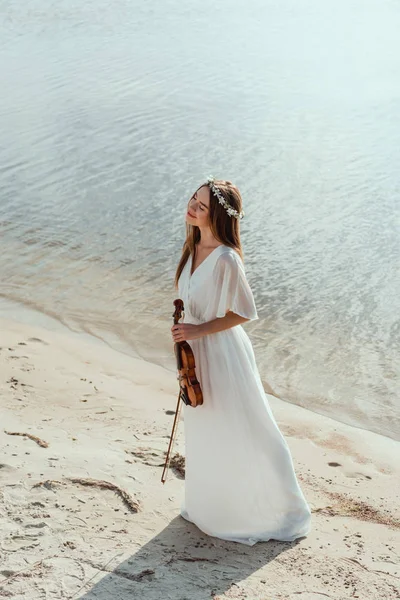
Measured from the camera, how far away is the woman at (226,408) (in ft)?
14.6

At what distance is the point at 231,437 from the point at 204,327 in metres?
0.62

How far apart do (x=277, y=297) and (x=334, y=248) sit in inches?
63.2

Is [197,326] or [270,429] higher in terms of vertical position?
[197,326]

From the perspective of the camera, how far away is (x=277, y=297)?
30.6ft

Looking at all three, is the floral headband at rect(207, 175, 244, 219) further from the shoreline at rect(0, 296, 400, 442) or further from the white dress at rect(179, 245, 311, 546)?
the shoreline at rect(0, 296, 400, 442)

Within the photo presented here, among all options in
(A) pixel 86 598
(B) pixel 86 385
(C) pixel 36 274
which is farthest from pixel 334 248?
(A) pixel 86 598

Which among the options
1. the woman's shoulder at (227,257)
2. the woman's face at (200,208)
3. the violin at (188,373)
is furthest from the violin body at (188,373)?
the woman's face at (200,208)

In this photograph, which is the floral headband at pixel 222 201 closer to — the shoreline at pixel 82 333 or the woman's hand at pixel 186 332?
the woman's hand at pixel 186 332

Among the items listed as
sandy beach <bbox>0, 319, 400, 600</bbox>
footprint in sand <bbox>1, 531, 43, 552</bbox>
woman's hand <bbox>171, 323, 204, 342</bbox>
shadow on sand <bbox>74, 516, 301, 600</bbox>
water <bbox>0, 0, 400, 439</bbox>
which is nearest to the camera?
shadow on sand <bbox>74, 516, 301, 600</bbox>

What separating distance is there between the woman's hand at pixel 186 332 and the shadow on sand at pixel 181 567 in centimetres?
111

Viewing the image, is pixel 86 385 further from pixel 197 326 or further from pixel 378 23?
pixel 378 23

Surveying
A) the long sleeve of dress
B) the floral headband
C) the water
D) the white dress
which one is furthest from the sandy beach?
the floral headband

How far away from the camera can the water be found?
8547 millimetres

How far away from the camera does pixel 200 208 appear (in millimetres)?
4480
